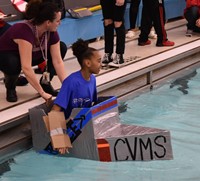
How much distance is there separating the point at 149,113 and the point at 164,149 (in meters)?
0.88

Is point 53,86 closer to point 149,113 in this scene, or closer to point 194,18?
point 149,113

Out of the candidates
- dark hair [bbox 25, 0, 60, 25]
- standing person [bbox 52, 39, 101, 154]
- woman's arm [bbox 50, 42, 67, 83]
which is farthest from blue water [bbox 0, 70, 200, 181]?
dark hair [bbox 25, 0, 60, 25]

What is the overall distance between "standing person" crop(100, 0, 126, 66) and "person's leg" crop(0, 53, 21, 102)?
991mm

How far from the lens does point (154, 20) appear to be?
14.6ft

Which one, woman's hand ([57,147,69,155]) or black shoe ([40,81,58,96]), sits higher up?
black shoe ([40,81,58,96])

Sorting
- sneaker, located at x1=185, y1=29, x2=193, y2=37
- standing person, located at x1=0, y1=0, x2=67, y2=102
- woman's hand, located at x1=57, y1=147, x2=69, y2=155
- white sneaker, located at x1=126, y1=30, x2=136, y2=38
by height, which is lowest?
sneaker, located at x1=185, y1=29, x2=193, y2=37

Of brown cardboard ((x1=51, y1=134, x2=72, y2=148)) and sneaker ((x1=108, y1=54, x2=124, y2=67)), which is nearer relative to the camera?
brown cardboard ((x1=51, y1=134, x2=72, y2=148))

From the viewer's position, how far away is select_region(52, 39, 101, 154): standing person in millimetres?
2584

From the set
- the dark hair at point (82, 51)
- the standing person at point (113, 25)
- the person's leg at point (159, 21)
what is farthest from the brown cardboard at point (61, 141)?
the person's leg at point (159, 21)

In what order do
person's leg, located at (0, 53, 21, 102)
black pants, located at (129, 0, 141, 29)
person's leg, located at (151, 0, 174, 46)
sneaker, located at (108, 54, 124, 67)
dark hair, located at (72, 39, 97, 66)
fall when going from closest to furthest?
dark hair, located at (72, 39, 97, 66), person's leg, located at (0, 53, 21, 102), sneaker, located at (108, 54, 124, 67), person's leg, located at (151, 0, 174, 46), black pants, located at (129, 0, 141, 29)

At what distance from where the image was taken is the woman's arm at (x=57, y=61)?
298cm

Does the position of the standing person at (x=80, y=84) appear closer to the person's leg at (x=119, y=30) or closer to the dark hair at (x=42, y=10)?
the dark hair at (x=42, y=10)

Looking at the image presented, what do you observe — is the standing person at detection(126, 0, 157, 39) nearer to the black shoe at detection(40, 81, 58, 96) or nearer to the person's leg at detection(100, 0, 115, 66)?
the person's leg at detection(100, 0, 115, 66)

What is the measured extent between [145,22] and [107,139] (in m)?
2.32
